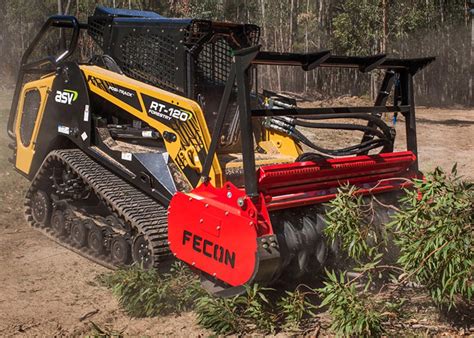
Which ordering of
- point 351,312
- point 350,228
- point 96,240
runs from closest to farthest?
1. point 351,312
2. point 350,228
3. point 96,240

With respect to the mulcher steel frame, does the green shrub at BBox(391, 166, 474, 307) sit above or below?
below

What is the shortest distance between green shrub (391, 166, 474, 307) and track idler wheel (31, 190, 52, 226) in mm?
4290

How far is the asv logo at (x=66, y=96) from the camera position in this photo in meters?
6.65

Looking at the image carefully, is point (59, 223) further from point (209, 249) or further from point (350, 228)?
point (350, 228)

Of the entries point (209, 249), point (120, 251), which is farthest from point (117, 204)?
point (209, 249)

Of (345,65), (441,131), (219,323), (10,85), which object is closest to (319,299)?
(219,323)

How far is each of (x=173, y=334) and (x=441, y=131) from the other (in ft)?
50.4

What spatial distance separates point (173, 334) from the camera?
15.1 feet

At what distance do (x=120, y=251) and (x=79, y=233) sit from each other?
82cm

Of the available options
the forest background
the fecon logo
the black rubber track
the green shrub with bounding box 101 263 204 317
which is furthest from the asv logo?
the forest background

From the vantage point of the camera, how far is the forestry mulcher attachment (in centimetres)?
464

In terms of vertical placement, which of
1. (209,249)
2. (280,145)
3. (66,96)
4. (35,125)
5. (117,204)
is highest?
(66,96)

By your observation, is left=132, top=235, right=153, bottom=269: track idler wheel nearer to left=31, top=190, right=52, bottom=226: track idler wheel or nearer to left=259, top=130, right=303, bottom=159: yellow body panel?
left=259, top=130, right=303, bottom=159: yellow body panel

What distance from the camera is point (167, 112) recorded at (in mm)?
5734
